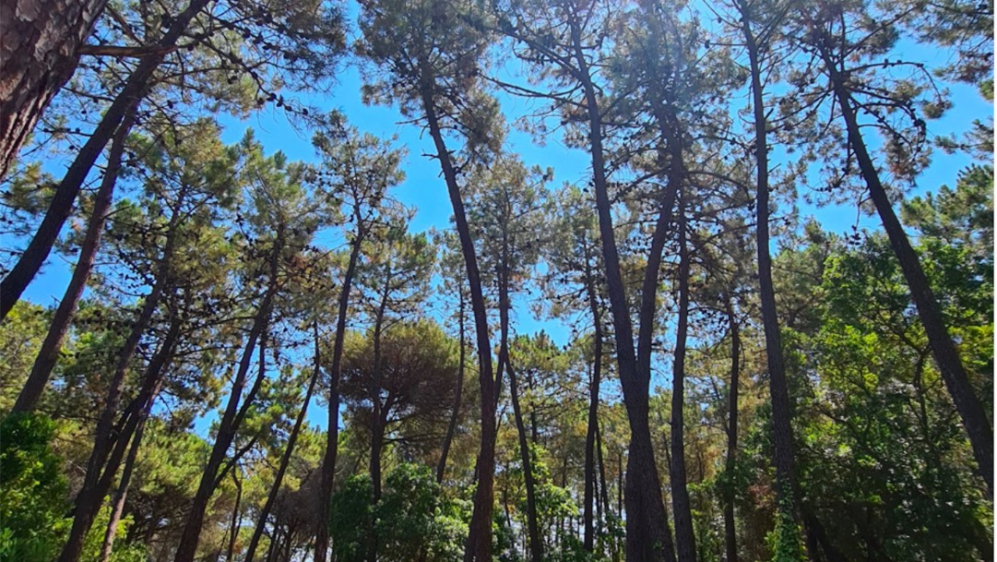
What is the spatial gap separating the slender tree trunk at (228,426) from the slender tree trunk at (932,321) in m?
10.2

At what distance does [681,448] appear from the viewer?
8.85 metres

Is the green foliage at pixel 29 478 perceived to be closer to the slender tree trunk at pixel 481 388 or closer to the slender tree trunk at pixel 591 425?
the slender tree trunk at pixel 481 388

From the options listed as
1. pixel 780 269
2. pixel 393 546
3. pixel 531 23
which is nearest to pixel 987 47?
pixel 780 269

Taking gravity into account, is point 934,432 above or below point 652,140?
below

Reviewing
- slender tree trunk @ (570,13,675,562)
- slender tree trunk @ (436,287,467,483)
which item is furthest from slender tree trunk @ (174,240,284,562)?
slender tree trunk @ (570,13,675,562)

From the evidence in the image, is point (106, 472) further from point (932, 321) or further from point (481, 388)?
point (932, 321)

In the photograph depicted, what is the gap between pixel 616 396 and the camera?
1455cm

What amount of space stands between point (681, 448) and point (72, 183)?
8920 millimetres

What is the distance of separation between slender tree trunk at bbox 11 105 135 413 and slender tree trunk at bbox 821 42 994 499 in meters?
9.48

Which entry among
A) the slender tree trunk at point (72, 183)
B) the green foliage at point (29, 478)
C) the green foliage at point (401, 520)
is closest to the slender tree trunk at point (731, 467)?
the green foliage at point (401, 520)

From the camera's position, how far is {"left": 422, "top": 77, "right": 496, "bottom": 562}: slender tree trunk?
280 inches

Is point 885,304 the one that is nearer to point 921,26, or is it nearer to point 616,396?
point 921,26

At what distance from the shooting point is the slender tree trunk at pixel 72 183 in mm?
4723

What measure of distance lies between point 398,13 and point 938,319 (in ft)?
26.0
